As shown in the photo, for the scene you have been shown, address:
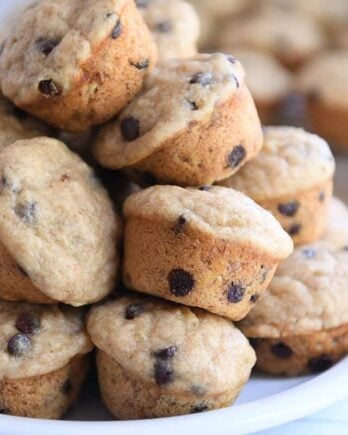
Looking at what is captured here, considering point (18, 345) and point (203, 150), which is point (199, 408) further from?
point (203, 150)

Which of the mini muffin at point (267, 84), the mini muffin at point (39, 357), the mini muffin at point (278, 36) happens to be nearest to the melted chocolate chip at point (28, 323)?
the mini muffin at point (39, 357)

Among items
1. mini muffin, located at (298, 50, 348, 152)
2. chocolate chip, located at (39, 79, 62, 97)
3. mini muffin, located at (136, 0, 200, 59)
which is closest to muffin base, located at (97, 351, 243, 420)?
chocolate chip, located at (39, 79, 62, 97)

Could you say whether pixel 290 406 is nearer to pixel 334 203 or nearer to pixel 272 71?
pixel 334 203

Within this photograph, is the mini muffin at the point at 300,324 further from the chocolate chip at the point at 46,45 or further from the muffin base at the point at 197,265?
the chocolate chip at the point at 46,45

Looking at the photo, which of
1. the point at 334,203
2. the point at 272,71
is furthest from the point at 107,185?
the point at 272,71

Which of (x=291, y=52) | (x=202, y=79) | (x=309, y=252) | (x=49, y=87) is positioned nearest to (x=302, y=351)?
(x=309, y=252)
